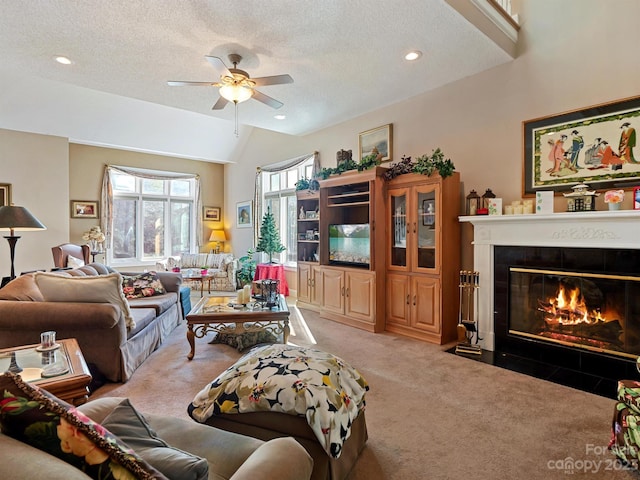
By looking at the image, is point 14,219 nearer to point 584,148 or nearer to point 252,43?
point 252,43

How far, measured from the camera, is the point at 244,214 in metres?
8.72

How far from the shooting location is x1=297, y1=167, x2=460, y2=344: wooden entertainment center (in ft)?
13.1

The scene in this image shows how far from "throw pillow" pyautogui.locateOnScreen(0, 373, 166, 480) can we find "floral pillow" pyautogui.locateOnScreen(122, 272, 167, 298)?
389cm

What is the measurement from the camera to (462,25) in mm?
3062

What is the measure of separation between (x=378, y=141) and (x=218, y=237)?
5.56 meters

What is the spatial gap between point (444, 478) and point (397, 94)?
4.29 meters

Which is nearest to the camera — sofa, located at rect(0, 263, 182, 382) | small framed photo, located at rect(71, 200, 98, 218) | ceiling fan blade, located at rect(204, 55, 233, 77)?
sofa, located at rect(0, 263, 182, 382)

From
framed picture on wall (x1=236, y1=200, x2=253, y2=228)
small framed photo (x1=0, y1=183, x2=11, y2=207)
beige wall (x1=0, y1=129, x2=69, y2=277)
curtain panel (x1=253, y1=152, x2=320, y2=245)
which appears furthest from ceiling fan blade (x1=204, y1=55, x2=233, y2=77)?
small framed photo (x1=0, y1=183, x2=11, y2=207)

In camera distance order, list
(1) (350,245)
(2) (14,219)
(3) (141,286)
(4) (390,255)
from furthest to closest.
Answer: (1) (350,245) → (4) (390,255) → (3) (141,286) → (2) (14,219)

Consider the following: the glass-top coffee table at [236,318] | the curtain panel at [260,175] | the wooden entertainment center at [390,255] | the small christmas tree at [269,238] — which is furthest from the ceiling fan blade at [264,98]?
the small christmas tree at [269,238]

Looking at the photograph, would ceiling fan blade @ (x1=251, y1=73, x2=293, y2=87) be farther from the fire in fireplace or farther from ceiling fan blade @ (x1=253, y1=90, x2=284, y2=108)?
the fire in fireplace

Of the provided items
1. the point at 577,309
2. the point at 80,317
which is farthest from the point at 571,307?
the point at 80,317

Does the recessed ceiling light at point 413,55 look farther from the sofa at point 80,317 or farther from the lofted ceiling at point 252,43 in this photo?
the sofa at point 80,317

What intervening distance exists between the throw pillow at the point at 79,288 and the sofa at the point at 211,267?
4.46 metres
